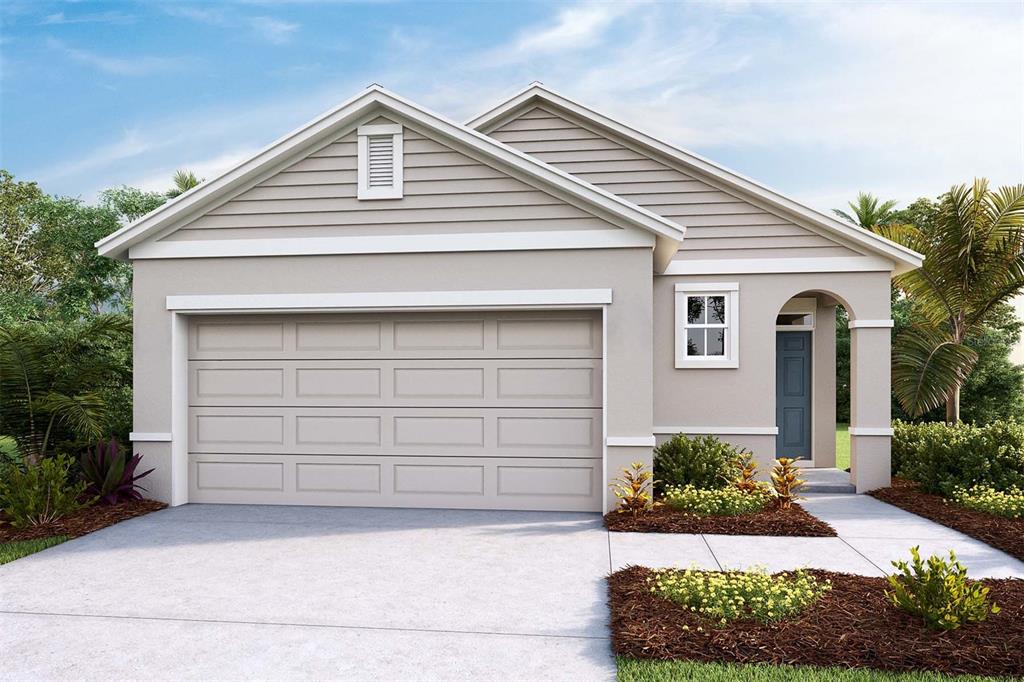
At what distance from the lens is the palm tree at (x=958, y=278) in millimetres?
12031

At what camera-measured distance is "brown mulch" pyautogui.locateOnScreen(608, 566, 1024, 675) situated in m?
3.93

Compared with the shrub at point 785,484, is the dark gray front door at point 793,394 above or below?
above

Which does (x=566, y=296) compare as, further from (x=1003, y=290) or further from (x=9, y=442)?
(x=1003, y=290)

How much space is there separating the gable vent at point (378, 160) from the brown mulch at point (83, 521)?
4.56 meters

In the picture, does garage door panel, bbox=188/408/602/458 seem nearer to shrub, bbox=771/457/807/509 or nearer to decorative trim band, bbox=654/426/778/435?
shrub, bbox=771/457/807/509

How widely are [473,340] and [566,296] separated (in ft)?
4.21

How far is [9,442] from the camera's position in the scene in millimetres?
8961

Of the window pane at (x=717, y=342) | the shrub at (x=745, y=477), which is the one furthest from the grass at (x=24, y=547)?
the window pane at (x=717, y=342)

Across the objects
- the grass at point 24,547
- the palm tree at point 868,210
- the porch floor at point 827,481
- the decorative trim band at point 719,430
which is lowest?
the porch floor at point 827,481

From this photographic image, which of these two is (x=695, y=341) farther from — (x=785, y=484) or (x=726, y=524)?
(x=726, y=524)

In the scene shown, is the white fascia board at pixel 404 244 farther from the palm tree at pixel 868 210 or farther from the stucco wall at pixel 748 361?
the palm tree at pixel 868 210

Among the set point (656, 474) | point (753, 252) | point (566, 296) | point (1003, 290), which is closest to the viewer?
point (566, 296)

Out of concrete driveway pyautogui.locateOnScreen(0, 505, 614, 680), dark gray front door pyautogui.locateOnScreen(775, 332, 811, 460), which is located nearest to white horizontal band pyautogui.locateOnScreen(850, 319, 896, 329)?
dark gray front door pyautogui.locateOnScreen(775, 332, 811, 460)

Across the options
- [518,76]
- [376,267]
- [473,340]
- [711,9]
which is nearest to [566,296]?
[473,340]
